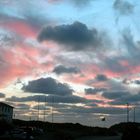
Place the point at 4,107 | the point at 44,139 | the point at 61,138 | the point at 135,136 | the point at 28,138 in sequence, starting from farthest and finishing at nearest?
1. the point at 4,107
2. the point at 61,138
3. the point at 44,139
4. the point at 28,138
5. the point at 135,136

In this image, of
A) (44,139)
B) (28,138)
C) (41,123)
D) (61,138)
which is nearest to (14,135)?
(28,138)

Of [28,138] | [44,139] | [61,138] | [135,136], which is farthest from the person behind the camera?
[61,138]

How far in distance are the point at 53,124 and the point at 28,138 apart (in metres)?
133

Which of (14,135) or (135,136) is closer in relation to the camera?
(135,136)

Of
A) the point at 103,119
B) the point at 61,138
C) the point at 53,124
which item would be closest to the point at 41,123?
the point at 53,124

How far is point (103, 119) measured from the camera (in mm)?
163750

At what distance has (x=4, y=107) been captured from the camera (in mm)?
150125

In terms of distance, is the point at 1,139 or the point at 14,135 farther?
the point at 14,135

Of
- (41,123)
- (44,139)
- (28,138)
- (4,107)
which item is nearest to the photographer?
(28,138)

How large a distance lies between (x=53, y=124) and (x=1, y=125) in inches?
3850

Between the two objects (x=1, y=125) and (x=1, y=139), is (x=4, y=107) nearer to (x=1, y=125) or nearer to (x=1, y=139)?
(x=1, y=125)

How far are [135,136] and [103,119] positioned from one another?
336ft

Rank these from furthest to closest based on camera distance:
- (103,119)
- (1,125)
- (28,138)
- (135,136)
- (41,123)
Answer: (41,123), (103,119), (1,125), (28,138), (135,136)

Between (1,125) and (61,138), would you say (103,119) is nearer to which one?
(1,125)
